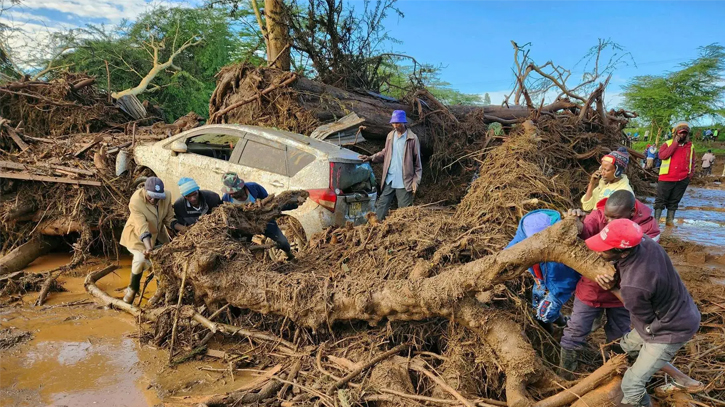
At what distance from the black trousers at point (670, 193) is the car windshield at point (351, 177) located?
5904mm

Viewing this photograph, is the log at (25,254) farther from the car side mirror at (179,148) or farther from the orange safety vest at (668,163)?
the orange safety vest at (668,163)

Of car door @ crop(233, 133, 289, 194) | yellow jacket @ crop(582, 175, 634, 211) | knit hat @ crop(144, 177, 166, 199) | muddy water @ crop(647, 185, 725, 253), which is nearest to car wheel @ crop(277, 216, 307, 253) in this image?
car door @ crop(233, 133, 289, 194)

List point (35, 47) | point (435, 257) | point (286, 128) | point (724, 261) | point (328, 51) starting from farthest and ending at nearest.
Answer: point (35, 47) < point (328, 51) < point (286, 128) < point (724, 261) < point (435, 257)

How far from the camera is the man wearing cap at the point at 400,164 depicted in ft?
20.5

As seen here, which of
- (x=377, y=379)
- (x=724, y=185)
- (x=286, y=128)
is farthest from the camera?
(x=724, y=185)

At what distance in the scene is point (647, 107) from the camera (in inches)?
960

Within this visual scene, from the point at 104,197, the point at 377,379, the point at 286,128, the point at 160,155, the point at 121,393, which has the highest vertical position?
the point at 286,128

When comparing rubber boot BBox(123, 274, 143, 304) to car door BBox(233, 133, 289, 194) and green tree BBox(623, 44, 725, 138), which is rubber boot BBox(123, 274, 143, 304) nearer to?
car door BBox(233, 133, 289, 194)

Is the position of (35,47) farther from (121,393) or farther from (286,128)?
(121,393)

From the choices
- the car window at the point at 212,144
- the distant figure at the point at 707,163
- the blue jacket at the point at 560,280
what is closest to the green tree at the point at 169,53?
the car window at the point at 212,144

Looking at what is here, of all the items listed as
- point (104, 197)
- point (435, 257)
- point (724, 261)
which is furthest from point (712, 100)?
point (104, 197)

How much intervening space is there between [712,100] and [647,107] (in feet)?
9.81

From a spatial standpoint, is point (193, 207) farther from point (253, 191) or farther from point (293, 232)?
point (293, 232)

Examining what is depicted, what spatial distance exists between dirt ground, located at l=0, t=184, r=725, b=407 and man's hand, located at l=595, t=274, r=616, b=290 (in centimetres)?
110
